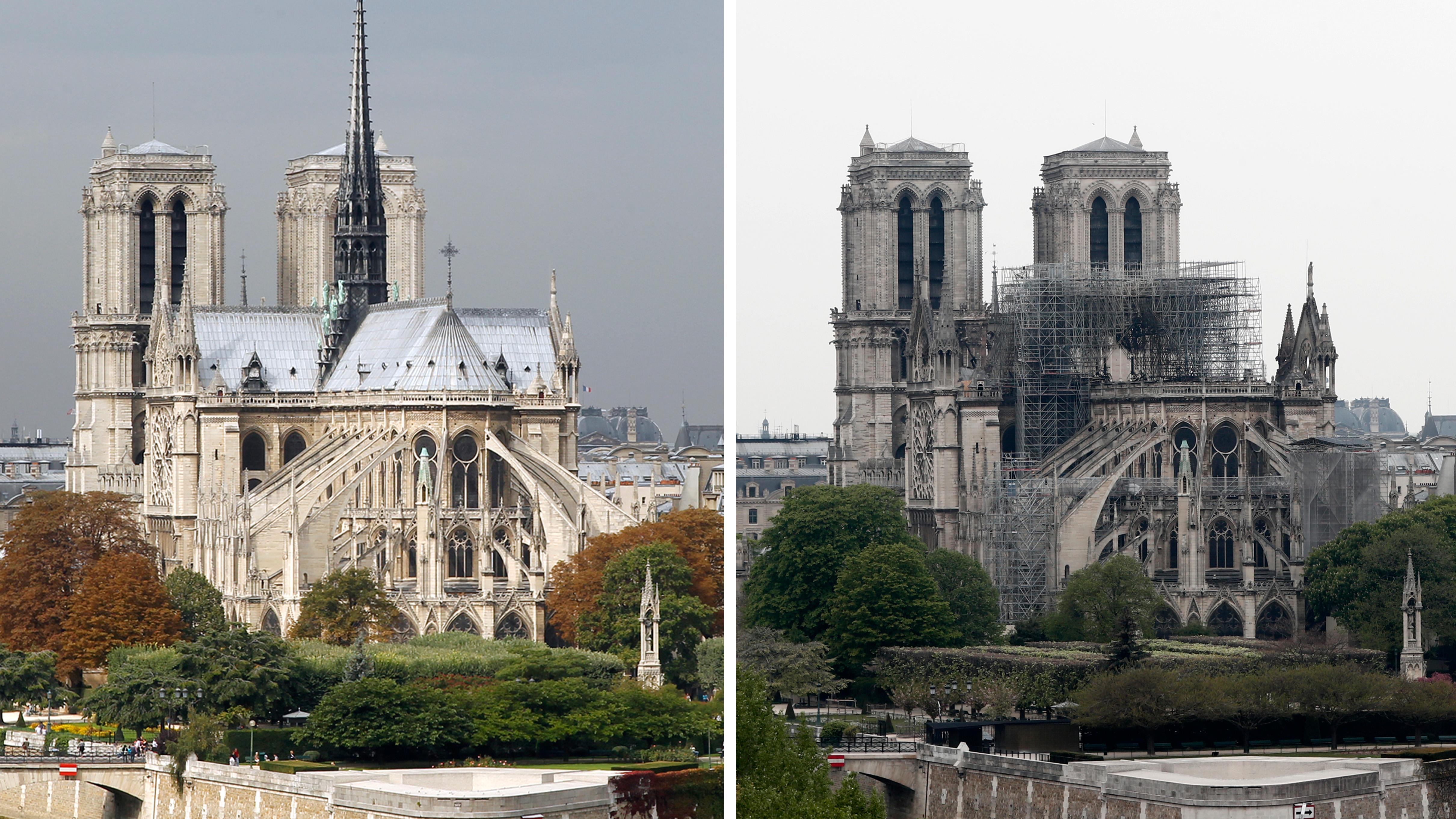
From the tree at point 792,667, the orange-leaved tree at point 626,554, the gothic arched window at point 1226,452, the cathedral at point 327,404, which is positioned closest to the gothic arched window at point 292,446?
the cathedral at point 327,404

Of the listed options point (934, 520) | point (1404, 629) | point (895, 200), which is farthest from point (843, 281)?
point (1404, 629)

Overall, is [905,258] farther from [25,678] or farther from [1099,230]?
[25,678]

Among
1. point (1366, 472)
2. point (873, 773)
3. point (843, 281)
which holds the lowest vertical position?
point (873, 773)

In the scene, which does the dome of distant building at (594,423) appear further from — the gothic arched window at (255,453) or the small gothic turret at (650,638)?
the small gothic turret at (650,638)

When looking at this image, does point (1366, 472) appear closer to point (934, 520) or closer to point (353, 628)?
point (934, 520)

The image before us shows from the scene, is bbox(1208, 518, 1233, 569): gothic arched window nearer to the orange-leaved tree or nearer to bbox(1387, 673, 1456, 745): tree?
the orange-leaved tree

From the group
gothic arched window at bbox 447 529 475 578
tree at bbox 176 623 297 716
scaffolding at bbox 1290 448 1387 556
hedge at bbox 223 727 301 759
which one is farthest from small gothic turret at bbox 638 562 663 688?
scaffolding at bbox 1290 448 1387 556
